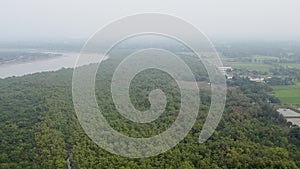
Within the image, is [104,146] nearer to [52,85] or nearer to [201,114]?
[201,114]

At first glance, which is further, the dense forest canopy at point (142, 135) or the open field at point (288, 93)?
the open field at point (288, 93)

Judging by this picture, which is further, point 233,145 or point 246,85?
point 246,85

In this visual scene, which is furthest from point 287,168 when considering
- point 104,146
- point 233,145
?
point 104,146

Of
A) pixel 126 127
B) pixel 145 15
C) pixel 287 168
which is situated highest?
pixel 145 15

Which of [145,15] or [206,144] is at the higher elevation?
[145,15]

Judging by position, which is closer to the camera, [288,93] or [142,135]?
[142,135]

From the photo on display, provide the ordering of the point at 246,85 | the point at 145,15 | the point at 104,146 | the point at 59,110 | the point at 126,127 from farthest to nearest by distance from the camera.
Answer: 1. the point at 246,85
2. the point at 59,110
3. the point at 126,127
4. the point at 104,146
5. the point at 145,15

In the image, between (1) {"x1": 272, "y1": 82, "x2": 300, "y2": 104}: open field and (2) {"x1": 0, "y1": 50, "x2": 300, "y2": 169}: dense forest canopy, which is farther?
(1) {"x1": 272, "y1": 82, "x2": 300, "y2": 104}: open field

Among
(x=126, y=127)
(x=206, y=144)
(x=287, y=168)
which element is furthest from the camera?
(x=126, y=127)
